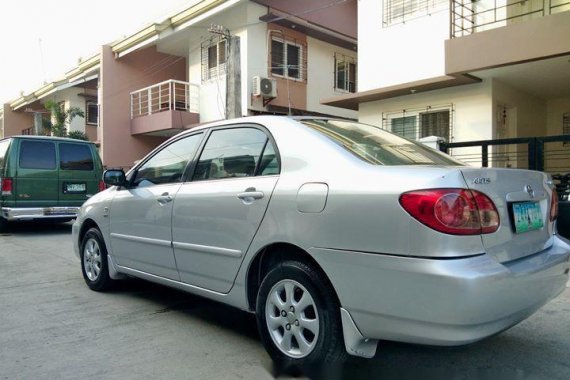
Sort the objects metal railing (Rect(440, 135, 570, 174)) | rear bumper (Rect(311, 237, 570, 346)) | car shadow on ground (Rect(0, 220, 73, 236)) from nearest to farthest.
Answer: rear bumper (Rect(311, 237, 570, 346)), metal railing (Rect(440, 135, 570, 174)), car shadow on ground (Rect(0, 220, 73, 236))

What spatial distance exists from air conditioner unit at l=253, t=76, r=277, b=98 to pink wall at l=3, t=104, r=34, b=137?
76.5 feet

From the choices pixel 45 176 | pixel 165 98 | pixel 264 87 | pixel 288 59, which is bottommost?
pixel 45 176

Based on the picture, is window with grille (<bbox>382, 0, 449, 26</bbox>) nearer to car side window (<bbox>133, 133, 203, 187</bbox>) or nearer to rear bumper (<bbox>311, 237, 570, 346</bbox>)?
car side window (<bbox>133, 133, 203, 187</bbox>)

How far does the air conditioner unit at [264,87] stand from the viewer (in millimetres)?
14672

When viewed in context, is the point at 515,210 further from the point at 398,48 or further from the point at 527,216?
the point at 398,48

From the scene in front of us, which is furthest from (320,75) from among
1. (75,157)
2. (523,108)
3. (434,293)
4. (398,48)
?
(434,293)

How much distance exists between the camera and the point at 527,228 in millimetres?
2850

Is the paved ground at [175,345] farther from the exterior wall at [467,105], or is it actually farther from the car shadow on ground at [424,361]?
the exterior wall at [467,105]

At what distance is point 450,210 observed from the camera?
97.9 inches

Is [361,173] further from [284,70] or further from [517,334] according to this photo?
[284,70]

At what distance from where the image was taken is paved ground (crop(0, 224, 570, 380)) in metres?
3.18

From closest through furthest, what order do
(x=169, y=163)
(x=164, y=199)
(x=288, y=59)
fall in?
(x=164, y=199), (x=169, y=163), (x=288, y=59)

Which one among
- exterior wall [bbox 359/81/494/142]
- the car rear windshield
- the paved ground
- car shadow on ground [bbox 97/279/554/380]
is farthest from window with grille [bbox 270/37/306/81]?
car shadow on ground [bbox 97/279/554/380]

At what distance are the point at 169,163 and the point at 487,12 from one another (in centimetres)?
810
